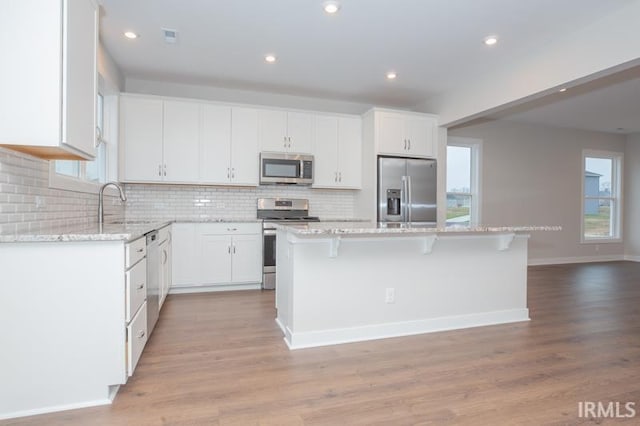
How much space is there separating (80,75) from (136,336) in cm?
153

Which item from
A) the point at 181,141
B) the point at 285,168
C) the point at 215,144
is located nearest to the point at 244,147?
the point at 215,144

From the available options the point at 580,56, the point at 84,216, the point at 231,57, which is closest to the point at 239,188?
the point at 231,57

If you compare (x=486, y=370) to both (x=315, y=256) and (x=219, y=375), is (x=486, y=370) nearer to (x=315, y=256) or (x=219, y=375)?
(x=315, y=256)

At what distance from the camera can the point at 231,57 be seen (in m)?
3.83

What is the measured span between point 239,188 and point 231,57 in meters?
1.74

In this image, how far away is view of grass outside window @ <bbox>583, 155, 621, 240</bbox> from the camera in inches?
284

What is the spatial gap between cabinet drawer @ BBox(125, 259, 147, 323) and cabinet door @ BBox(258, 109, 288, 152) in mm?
2679

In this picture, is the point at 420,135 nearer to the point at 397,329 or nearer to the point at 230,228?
the point at 230,228

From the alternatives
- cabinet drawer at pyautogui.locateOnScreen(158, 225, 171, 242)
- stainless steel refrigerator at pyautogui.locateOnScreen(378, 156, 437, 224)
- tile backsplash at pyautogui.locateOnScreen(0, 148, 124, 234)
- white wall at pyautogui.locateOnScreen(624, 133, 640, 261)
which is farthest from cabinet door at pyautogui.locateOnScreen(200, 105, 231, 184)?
white wall at pyautogui.locateOnScreen(624, 133, 640, 261)

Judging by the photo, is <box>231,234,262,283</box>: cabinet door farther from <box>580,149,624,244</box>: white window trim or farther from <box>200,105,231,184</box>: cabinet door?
<box>580,149,624,244</box>: white window trim

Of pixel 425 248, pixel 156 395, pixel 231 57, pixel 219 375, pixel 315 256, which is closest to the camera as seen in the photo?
pixel 156 395

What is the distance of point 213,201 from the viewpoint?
4.87 metres

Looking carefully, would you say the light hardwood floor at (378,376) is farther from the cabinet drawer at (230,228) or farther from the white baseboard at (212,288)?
the cabinet drawer at (230,228)
